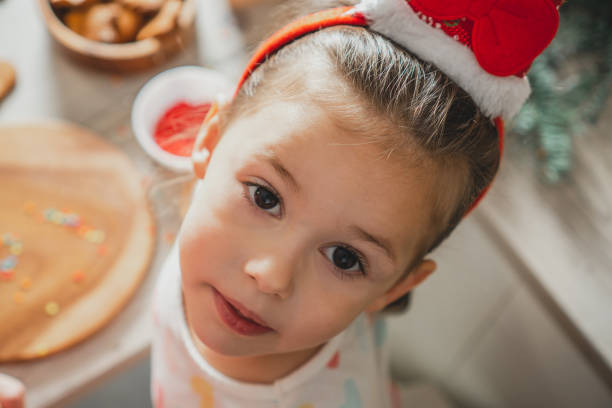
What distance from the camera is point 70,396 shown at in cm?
67

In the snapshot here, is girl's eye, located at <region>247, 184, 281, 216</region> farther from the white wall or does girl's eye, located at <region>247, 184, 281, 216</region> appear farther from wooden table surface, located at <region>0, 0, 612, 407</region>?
the white wall

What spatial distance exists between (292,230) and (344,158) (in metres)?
0.08

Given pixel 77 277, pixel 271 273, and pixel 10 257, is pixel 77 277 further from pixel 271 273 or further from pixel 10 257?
pixel 271 273

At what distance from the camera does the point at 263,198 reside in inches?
19.0

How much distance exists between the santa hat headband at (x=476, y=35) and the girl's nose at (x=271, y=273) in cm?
24

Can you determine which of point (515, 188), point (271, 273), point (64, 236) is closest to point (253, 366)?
point (271, 273)

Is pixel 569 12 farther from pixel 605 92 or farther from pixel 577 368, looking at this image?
pixel 577 368

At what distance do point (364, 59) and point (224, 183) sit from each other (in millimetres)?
182

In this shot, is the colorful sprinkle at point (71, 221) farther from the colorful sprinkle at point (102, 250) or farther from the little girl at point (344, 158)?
the little girl at point (344, 158)

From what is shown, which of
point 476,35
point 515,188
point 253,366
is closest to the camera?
point 476,35

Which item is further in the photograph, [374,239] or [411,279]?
[411,279]

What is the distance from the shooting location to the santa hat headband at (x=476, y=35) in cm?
40

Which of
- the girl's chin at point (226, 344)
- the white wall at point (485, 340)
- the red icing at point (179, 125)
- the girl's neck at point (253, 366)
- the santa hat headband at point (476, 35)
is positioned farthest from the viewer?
the white wall at point (485, 340)

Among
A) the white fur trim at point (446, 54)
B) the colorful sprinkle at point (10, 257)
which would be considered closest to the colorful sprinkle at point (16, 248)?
the colorful sprinkle at point (10, 257)
